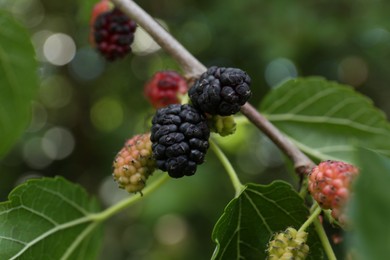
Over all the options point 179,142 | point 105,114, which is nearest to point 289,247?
point 179,142

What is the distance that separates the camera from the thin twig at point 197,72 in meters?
1.18

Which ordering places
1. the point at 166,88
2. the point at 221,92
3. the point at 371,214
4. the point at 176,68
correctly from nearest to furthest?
the point at 371,214
the point at 221,92
the point at 166,88
the point at 176,68

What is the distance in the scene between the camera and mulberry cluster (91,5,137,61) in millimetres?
1479

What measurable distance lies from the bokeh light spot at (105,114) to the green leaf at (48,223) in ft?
13.2

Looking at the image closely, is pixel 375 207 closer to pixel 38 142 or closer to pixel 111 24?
pixel 111 24

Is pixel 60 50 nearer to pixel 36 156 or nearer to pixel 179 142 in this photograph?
pixel 36 156

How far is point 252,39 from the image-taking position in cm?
353

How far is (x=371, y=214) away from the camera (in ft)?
1.89

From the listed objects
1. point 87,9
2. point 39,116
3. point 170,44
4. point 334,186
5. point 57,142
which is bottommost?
point 57,142

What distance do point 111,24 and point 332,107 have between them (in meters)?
0.64

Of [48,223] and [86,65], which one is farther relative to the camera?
[86,65]

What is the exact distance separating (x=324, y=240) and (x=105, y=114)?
15.6ft

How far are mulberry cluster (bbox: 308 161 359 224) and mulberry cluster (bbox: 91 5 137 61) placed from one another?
717 millimetres

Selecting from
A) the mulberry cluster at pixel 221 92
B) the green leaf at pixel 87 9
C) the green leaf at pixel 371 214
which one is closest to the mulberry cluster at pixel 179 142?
the mulberry cluster at pixel 221 92
